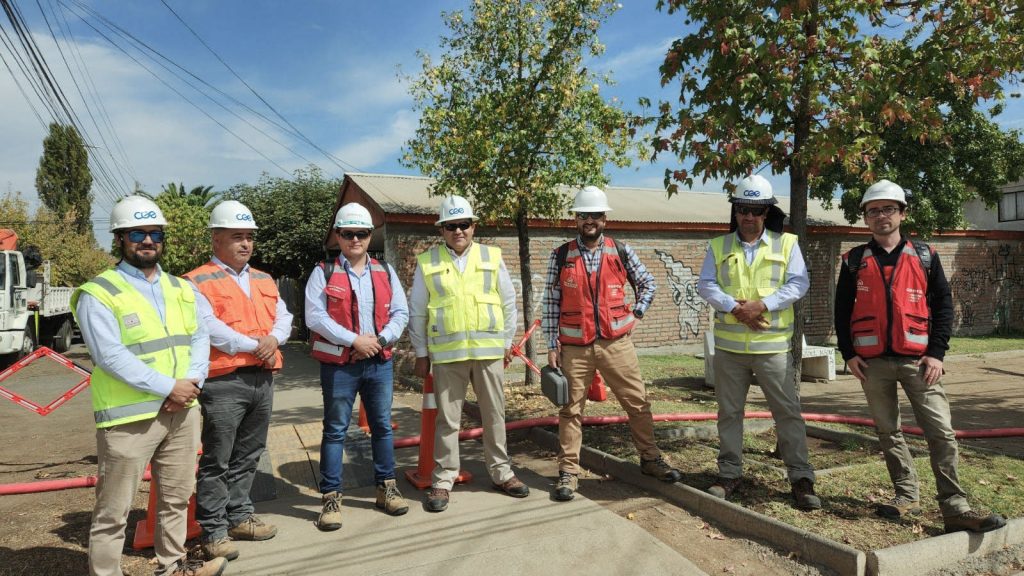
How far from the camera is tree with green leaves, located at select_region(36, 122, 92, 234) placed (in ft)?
148

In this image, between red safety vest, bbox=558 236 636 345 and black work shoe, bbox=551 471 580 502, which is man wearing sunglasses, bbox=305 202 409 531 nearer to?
black work shoe, bbox=551 471 580 502

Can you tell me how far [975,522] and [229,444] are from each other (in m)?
4.47

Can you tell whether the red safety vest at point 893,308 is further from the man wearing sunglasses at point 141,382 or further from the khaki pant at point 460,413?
the man wearing sunglasses at point 141,382

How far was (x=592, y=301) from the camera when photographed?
4805 mm

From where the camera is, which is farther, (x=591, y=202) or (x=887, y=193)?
(x=591, y=202)

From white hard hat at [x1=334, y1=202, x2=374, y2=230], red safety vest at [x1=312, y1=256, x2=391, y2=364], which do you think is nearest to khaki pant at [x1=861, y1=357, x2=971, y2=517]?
red safety vest at [x1=312, y1=256, x2=391, y2=364]

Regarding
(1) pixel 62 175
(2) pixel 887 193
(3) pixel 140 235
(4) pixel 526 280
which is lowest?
(4) pixel 526 280

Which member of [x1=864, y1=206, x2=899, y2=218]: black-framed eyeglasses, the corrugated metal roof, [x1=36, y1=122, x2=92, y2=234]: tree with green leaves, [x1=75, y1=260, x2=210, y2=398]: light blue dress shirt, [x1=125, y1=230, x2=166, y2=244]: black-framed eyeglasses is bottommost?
[x1=75, y1=260, x2=210, y2=398]: light blue dress shirt

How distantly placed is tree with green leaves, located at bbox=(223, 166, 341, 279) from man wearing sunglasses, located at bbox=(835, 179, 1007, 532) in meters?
17.2

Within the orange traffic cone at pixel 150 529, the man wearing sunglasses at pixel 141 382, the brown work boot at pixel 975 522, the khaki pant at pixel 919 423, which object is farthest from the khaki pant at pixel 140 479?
the brown work boot at pixel 975 522

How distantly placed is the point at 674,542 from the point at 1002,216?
89.4 feet

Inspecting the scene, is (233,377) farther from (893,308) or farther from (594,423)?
(893,308)

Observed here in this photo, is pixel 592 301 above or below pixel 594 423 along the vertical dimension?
above

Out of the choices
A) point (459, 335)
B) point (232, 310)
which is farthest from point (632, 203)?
point (232, 310)
